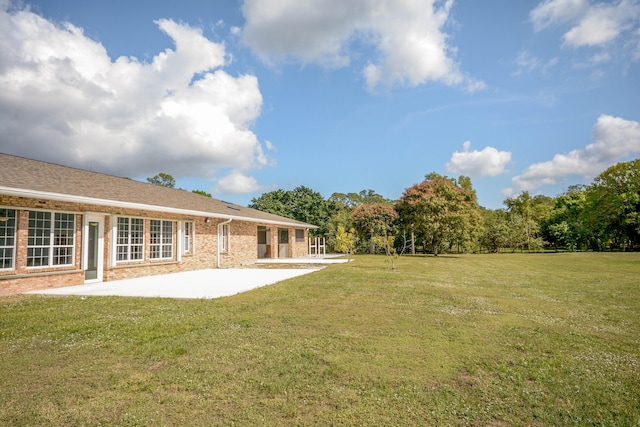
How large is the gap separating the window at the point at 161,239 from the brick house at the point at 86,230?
0.15 ft

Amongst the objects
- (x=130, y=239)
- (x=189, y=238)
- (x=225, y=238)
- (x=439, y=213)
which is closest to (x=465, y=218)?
(x=439, y=213)

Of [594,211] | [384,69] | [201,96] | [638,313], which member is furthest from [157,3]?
[594,211]

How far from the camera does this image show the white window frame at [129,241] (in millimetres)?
12672

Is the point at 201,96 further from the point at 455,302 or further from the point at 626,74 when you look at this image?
the point at 626,74

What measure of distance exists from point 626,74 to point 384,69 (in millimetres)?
11274

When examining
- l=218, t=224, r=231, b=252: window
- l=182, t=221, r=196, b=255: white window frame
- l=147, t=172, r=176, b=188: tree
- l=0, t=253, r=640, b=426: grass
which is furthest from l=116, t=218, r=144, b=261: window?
l=147, t=172, r=176, b=188: tree

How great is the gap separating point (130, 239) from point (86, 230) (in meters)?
2.04

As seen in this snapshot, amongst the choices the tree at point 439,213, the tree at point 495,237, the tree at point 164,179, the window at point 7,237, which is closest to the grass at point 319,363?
the window at point 7,237

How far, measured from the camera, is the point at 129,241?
13.2 metres

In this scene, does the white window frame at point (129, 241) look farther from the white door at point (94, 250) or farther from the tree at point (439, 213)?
the tree at point (439, 213)

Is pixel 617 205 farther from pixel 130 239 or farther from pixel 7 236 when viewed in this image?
pixel 7 236

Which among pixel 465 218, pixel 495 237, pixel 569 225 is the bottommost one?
pixel 495 237

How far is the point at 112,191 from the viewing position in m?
13.1

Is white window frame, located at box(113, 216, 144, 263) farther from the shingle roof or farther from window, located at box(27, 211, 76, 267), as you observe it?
window, located at box(27, 211, 76, 267)
